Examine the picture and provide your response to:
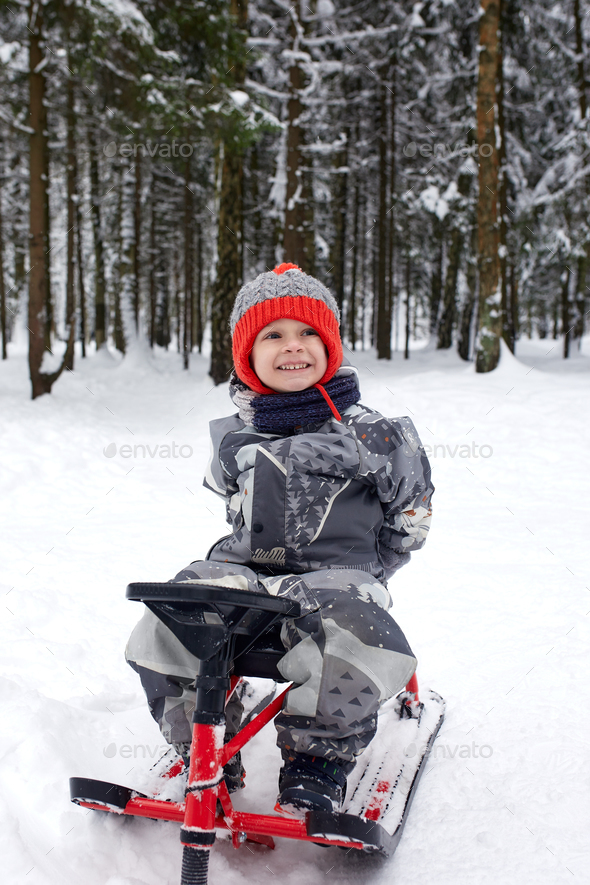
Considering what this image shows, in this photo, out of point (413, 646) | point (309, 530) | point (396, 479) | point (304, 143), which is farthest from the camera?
point (304, 143)

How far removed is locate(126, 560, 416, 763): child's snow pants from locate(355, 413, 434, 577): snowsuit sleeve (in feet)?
1.35

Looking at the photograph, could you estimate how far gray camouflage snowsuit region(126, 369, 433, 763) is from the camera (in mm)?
1757

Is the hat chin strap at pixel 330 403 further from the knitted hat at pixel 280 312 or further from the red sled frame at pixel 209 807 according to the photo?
the red sled frame at pixel 209 807

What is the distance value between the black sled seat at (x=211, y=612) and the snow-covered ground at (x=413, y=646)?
71 cm

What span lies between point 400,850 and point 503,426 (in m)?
6.27

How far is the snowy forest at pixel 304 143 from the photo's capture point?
32.9ft

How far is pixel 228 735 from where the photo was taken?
208cm

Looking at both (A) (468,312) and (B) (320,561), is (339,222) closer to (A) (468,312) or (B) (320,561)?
(A) (468,312)

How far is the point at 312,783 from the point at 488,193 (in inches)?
389

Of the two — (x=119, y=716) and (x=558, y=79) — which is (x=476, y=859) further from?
(x=558, y=79)

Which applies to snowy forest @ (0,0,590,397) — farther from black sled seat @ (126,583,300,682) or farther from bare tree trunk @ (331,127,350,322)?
black sled seat @ (126,583,300,682)

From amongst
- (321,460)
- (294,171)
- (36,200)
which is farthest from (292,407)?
(294,171)

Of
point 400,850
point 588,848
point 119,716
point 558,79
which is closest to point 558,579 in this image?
point 588,848

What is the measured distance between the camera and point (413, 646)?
10.8ft
